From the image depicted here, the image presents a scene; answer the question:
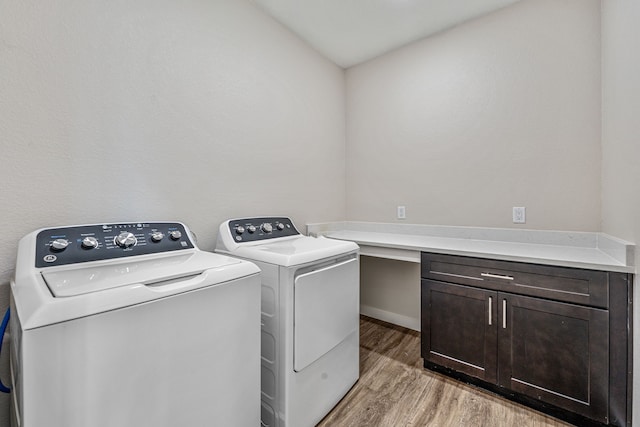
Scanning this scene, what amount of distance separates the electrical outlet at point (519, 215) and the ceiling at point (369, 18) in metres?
1.44

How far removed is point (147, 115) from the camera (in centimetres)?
144

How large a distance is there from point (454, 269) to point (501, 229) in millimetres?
612

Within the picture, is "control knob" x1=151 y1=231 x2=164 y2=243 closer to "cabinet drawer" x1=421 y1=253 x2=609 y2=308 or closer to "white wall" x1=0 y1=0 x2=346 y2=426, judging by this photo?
"white wall" x1=0 y1=0 x2=346 y2=426

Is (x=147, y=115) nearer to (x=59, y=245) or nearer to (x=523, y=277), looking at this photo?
(x=59, y=245)

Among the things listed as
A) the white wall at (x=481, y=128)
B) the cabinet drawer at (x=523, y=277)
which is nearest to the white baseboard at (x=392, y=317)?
the white wall at (x=481, y=128)

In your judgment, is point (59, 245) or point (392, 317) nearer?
point (59, 245)

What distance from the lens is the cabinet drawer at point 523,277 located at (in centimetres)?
133

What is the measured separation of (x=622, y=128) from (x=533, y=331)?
1.13 meters

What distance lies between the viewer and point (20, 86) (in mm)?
1095

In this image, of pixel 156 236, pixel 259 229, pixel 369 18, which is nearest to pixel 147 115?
pixel 156 236

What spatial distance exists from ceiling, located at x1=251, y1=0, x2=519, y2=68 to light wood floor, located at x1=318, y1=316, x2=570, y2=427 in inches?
99.8

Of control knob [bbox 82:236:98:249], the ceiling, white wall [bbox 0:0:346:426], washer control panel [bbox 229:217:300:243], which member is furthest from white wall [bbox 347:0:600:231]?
control knob [bbox 82:236:98:249]

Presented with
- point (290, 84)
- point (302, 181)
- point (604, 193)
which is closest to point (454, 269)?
point (604, 193)

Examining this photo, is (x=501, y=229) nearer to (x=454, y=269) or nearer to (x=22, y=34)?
(x=454, y=269)
